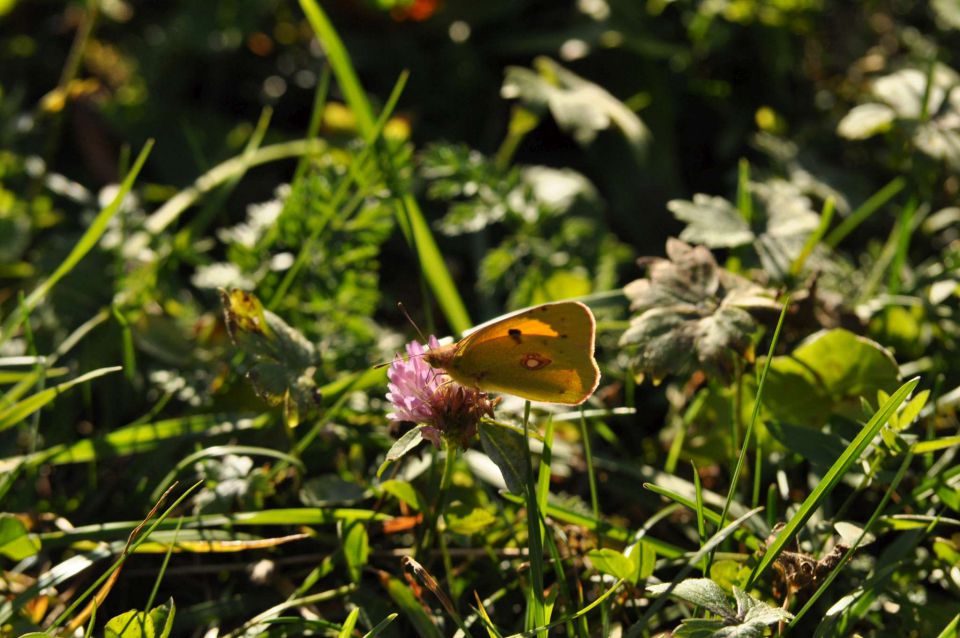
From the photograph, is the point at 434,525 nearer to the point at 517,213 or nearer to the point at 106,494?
the point at 106,494

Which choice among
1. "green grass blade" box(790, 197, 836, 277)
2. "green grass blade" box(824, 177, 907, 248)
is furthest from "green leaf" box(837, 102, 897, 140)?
"green grass blade" box(790, 197, 836, 277)

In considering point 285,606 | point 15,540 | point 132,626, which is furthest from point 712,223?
point 15,540

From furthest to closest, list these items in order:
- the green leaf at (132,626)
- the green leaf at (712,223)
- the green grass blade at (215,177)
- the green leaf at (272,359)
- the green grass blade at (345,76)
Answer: the green grass blade at (215,177) < the green grass blade at (345,76) < the green leaf at (712,223) < the green leaf at (272,359) < the green leaf at (132,626)

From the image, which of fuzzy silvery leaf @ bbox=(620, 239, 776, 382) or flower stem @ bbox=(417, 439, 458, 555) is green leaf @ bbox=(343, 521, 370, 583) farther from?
fuzzy silvery leaf @ bbox=(620, 239, 776, 382)

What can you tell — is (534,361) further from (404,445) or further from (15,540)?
(15,540)

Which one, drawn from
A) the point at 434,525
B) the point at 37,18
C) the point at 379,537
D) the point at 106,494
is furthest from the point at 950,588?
the point at 37,18

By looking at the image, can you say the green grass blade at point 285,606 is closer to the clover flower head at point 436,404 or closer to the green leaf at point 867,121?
the clover flower head at point 436,404

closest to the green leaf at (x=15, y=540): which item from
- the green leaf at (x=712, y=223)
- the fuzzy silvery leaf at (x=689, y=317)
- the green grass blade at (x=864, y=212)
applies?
the fuzzy silvery leaf at (x=689, y=317)
